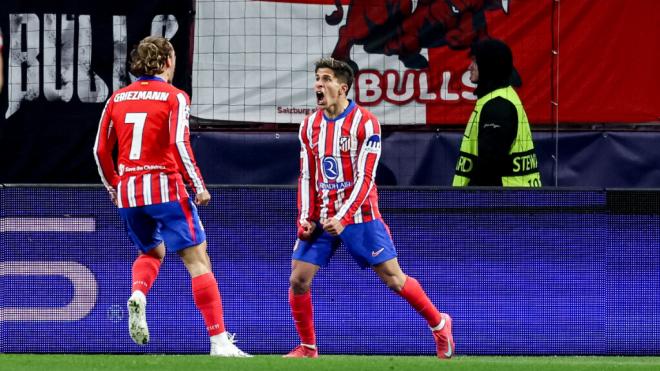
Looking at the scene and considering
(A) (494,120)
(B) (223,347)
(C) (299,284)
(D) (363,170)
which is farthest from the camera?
(A) (494,120)

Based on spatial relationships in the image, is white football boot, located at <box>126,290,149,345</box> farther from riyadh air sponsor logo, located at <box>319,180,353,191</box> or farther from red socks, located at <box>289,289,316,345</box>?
riyadh air sponsor logo, located at <box>319,180,353,191</box>

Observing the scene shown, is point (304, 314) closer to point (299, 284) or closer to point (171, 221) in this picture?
point (299, 284)

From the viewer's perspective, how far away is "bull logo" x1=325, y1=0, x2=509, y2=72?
1133cm

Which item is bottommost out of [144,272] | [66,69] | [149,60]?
[144,272]

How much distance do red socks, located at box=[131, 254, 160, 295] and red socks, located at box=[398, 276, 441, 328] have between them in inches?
55.7

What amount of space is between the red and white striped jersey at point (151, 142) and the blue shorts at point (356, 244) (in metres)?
0.84

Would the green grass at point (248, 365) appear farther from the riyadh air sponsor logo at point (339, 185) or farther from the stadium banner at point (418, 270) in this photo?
the stadium banner at point (418, 270)

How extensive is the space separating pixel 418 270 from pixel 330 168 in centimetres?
148

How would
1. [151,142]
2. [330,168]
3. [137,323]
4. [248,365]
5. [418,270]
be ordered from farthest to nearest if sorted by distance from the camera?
[418,270], [330,168], [151,142], [137,323], [248,365]

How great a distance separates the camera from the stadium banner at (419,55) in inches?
443

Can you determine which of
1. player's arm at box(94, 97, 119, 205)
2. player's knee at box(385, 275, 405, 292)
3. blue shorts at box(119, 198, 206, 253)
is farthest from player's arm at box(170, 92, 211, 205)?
player's knee at box(385, 275, 405, 292)

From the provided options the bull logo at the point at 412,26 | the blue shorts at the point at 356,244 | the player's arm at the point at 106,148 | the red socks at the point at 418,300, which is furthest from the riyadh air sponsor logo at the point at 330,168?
the bull logo at the point at 412,26

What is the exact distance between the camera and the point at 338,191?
862 cm

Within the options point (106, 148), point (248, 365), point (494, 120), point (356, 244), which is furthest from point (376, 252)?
point (494, 120)
